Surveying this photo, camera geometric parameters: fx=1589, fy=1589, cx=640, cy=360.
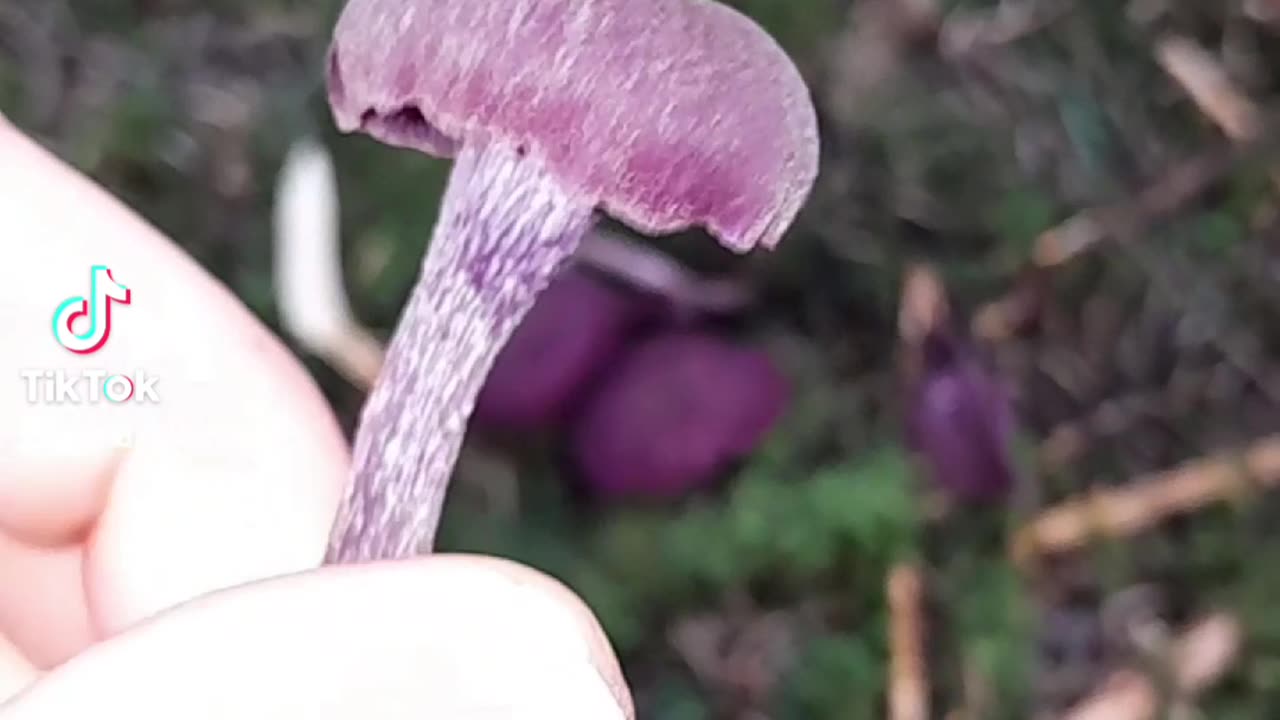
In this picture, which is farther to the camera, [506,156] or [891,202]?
[891,202]

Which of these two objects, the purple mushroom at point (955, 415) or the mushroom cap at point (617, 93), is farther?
the purple mushroom at point (955, 415)

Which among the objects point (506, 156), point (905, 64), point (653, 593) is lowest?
point (653, 593)

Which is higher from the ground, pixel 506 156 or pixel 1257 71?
pixel 506 156

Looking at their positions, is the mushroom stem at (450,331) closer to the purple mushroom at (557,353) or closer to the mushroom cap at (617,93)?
the mushroom cap at (617,93)

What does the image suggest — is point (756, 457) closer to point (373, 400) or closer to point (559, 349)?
point (559, 349)

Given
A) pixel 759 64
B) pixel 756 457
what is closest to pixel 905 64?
pixel 756 457

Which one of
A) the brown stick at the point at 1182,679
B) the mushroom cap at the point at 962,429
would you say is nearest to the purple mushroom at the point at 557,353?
the mushroom cap at the point at 962,429

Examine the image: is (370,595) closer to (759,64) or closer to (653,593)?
(759,64)
